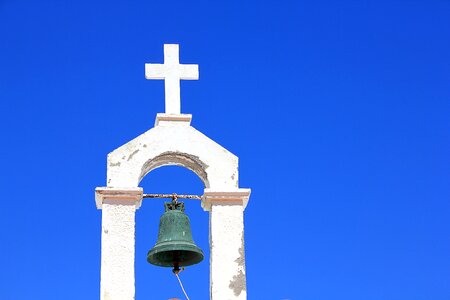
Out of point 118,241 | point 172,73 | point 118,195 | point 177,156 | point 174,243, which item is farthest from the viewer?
point 172,73

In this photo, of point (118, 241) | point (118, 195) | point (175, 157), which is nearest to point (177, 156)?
point (175, 157)

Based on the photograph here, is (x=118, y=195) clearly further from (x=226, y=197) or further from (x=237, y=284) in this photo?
(x=237, y=284)

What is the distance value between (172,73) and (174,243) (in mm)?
1576

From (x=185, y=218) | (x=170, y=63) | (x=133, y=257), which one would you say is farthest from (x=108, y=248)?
(x=170, y=63)

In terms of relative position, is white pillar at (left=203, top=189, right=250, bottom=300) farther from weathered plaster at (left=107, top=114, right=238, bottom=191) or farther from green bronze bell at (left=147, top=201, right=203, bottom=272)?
green bronze bell at (left=147, top=201, right=203, bottom=272)

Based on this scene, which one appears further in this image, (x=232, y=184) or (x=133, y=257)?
(x=232, y=184)

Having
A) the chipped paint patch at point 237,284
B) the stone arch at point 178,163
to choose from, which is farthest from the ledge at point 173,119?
the chipped paint patch at point 237,284

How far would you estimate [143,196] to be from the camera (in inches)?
332

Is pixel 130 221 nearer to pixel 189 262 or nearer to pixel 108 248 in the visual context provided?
pixel 108 248

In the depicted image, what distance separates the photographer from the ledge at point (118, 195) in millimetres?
8180

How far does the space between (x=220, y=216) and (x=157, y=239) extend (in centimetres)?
62

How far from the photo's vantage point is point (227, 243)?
825 centimetres

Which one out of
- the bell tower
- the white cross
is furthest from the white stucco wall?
the white cross

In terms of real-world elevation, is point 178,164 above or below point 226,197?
above
